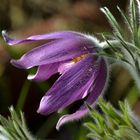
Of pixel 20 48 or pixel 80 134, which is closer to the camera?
pixel 80 134

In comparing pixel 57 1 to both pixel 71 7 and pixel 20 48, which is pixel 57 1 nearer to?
pixel 71 7

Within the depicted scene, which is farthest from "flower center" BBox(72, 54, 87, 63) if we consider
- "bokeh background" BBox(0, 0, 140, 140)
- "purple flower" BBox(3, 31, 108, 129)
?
"bokeh background" BBox(0, 0, 140, 140)

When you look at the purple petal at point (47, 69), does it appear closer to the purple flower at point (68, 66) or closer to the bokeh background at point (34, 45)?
the purple flower at point (68, 66)

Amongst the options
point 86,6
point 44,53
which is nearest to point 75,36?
point 44,53

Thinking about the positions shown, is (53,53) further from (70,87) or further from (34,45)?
(34,45)

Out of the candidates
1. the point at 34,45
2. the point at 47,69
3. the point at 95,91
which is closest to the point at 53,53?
the point at 47,69

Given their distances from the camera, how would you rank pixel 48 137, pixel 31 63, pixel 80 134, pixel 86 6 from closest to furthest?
pixel 31 63 → pixel 80 134 → pixel 48 137 → pixel 86 6
